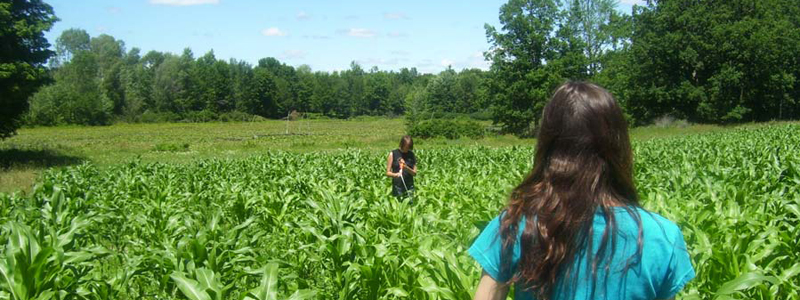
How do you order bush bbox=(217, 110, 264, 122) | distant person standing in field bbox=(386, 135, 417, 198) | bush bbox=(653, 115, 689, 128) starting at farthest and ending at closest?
bush bbox=(217, 110, 264, 122) → bush bbox=(653, 115, 689, 128) → distant person standing in field bbox=(386, 135, 417, 198)

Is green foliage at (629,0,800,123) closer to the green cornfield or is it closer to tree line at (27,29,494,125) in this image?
tree line at (27,29,494,125)

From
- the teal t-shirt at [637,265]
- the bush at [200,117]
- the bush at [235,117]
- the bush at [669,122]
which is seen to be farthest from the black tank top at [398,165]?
the bush at [235,117]

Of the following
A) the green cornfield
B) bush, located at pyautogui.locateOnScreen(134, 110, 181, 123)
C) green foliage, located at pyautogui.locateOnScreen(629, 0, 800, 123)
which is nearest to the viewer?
the green cornfield

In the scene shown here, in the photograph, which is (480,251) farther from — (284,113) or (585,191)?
(284,113)

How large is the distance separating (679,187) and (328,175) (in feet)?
27.0

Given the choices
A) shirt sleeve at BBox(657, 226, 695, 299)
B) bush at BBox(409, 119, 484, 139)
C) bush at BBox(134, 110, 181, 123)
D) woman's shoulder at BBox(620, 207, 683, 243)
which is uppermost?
woman's shoulder at BBox(620, 207, 683, 243)

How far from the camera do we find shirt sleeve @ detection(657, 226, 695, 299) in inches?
68.6

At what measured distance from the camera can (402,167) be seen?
1055 cm

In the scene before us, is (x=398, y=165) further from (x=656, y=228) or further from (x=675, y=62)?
(x=675, y=62)

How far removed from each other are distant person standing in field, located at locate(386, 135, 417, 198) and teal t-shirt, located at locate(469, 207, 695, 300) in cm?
871

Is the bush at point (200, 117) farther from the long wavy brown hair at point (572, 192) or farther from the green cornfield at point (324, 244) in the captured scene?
the long wavy brown hair at point (572, 192)

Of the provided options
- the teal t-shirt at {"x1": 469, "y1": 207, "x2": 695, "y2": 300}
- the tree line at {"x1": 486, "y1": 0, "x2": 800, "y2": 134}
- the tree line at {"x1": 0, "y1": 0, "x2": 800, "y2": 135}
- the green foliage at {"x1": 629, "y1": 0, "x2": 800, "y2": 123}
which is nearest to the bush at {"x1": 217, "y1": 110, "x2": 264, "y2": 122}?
the tree line at {"x1": 0, "y1": 0, "x2": 800, "y2": 135}

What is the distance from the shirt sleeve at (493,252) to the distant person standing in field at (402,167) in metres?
8.61

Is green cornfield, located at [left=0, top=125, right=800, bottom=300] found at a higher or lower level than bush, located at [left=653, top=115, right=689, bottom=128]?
higher
